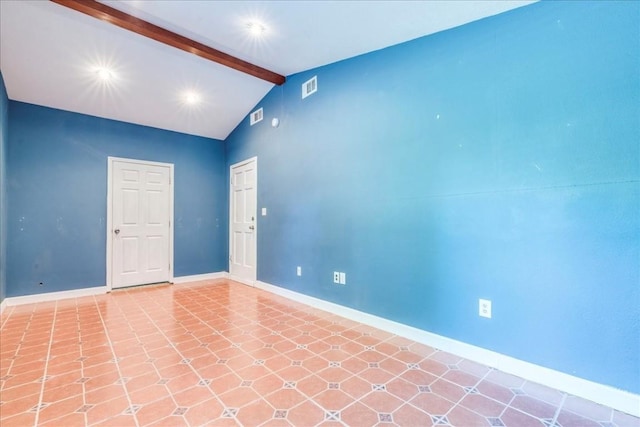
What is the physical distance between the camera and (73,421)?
5.25 feet

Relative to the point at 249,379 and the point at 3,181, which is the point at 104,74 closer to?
the point at 3,181

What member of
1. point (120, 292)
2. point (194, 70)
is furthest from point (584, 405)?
point (120, 292)

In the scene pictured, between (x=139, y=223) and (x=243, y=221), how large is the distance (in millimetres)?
1662

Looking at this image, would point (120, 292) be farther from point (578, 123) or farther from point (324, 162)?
point (578, 123)

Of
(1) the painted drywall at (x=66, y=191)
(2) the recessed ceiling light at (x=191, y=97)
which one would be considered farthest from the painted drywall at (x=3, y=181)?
(2) the recessed ceiling light at (x=191, y=97)

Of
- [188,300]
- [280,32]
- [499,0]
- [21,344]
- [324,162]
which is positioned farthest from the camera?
[188,300]

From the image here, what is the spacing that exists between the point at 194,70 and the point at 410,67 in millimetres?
2695

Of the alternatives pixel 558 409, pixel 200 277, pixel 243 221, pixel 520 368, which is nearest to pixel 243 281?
pixel 200 277

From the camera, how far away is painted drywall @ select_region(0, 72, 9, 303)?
341 cm

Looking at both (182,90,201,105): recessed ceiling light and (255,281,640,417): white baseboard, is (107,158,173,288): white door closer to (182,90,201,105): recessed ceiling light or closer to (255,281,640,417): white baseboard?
(182,90,201,105): recessed ceiling light

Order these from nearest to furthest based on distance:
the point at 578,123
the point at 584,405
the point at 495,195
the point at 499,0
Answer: the point at 584,405 → the point at 578,123 → the point at 499,0 → the point at 495,195

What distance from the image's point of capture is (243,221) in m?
5.14

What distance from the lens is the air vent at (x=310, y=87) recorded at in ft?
12.1

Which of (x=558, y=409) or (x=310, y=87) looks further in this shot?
(x=310, y=87)
